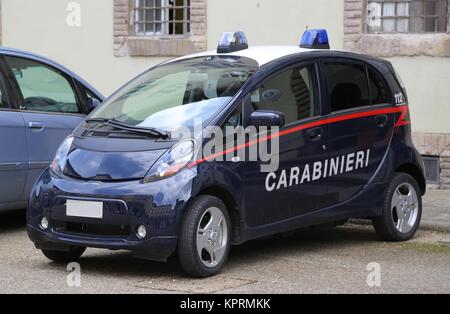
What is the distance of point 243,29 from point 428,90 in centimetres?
272

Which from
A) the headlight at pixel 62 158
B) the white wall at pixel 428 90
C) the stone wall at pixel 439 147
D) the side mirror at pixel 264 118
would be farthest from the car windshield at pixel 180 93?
the stone wall at pixel 439 147

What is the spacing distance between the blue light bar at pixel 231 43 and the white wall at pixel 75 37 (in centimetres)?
599

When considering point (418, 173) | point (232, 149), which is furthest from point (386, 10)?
point (232, 149)

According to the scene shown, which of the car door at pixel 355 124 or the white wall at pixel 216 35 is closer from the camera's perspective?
the car door at pixel 355 124

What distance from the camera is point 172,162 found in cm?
684

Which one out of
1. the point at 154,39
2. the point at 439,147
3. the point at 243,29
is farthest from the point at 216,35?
the point at 439,147

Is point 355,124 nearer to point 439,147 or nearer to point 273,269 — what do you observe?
point 273,269

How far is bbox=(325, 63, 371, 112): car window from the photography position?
8117mm

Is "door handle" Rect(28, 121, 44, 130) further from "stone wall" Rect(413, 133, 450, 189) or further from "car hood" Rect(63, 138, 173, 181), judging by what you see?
"stone wall" Rect(413, 133, 450, 189)

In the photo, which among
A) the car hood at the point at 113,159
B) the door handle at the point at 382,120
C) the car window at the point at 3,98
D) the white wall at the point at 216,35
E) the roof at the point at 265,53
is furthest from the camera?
the white wall at the point at 216,35

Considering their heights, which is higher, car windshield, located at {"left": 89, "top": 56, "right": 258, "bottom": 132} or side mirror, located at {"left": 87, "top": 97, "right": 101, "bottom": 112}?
car windshield, located at {"left": 89, "top": 56, "right": 258, "bottom": 132}

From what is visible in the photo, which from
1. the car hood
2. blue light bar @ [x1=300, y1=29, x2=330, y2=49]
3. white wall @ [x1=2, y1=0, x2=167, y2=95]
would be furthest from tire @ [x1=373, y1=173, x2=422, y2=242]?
white wall @ [x1=2, y1=0, x2=167, y2=95]

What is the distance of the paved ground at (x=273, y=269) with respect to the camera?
6.63 metres

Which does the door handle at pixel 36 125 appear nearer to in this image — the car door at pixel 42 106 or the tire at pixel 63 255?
the car door at pixel 42 106
